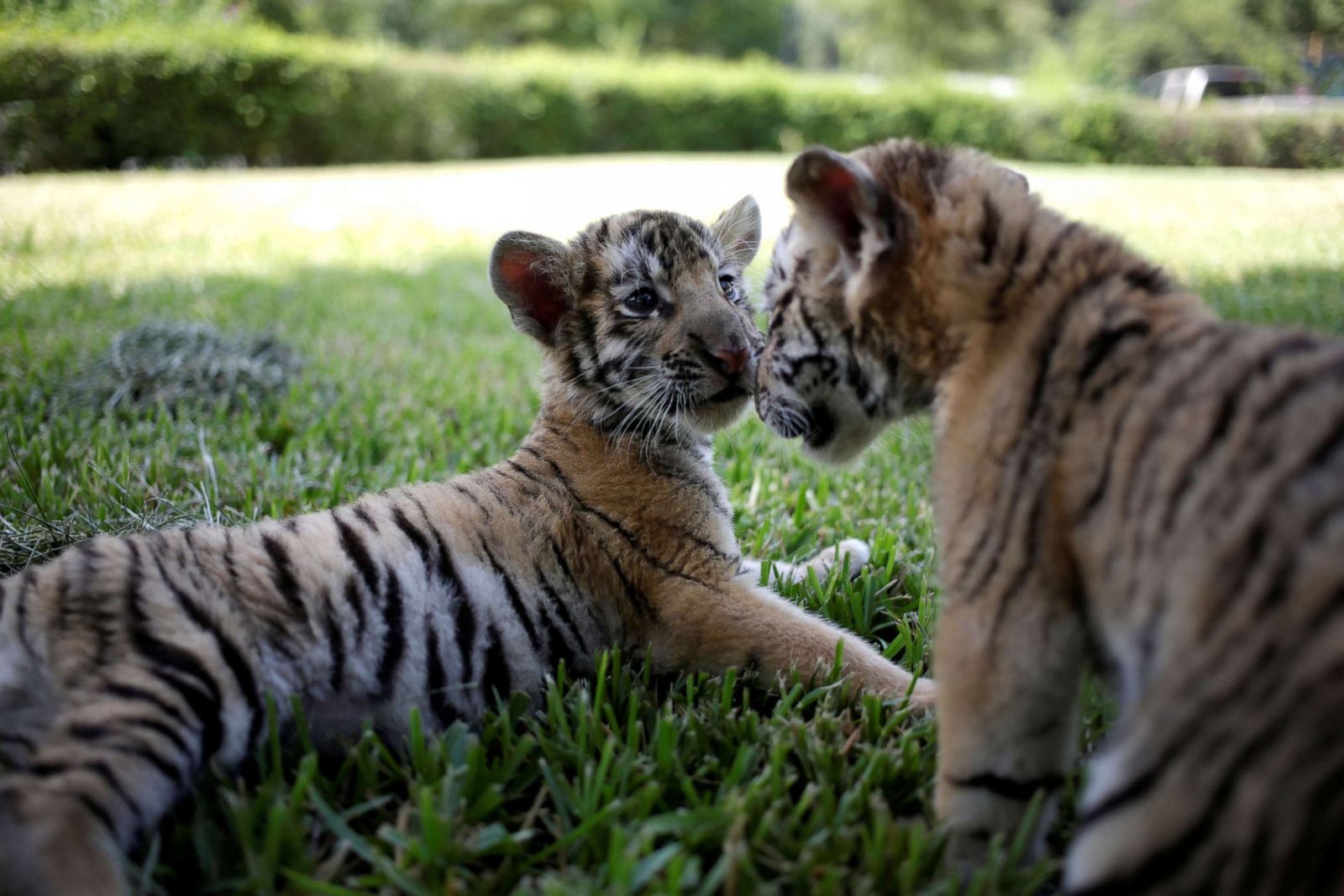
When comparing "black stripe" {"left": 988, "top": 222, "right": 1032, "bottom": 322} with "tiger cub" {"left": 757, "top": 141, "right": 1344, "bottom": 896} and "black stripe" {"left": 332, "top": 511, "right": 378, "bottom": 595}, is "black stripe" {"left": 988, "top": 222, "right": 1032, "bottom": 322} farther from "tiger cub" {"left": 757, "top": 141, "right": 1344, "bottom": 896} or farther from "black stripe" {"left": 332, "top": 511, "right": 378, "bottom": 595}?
"black stripe" {"left": 332, "top": 511, "right": 378, "bottom": 595}

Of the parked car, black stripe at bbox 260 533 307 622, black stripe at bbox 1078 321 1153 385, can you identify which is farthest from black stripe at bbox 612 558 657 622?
the parked car

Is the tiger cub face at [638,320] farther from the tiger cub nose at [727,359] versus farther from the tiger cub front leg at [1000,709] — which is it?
the tiger cub front leg at [1000,709]

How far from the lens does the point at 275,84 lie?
17938 millimetres

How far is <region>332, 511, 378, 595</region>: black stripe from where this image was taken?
2.54m

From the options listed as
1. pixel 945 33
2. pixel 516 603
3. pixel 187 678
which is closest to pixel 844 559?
pixel 516 603

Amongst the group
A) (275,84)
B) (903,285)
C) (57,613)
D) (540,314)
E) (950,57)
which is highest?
(950,57)

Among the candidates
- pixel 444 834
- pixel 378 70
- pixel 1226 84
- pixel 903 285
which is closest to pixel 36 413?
pixel 444 834

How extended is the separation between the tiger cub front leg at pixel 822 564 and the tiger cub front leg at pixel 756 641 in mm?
440

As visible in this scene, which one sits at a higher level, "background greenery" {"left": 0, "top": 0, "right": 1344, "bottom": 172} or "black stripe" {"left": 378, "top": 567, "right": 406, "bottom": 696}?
"background greenery" {"left": 0, "top": 0, "right": 1344, "bottom": 172}

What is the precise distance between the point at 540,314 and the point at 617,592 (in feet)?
3.72

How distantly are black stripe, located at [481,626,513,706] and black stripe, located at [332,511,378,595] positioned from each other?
1.17 ft

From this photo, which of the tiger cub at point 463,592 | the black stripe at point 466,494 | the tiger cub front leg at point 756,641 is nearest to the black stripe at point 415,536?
the tiger cub at point 463,592

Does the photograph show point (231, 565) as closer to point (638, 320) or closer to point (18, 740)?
point (18, 740)

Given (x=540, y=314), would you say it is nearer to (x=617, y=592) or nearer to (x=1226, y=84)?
(x=617, y=592)
